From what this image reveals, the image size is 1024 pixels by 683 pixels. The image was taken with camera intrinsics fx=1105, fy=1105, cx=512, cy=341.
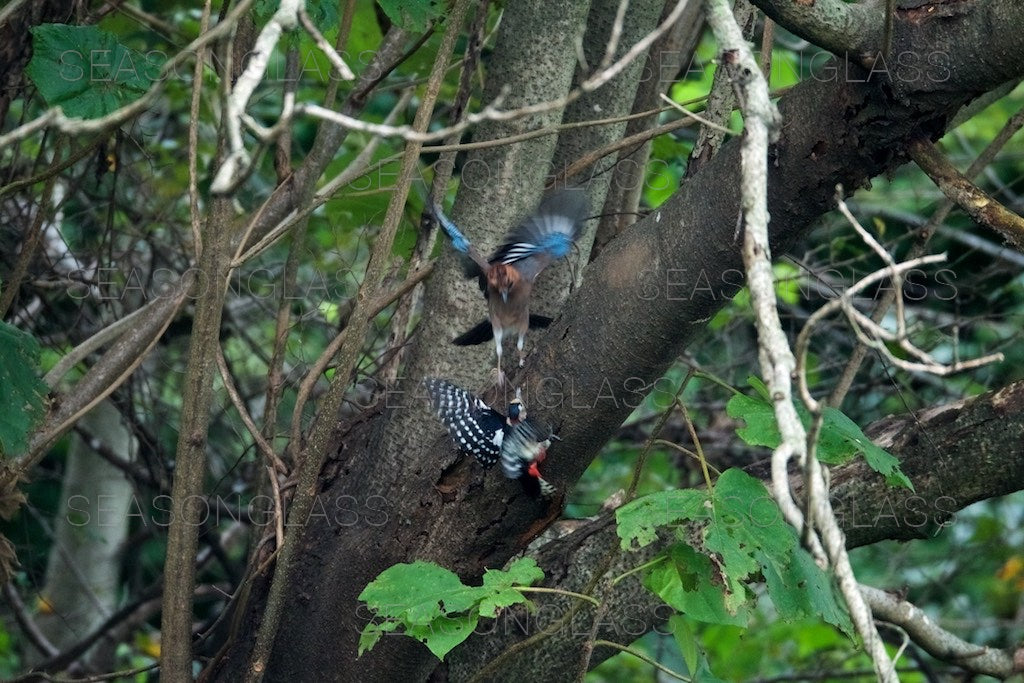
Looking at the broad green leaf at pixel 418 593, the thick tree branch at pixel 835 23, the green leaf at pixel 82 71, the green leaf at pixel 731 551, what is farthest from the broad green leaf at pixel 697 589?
the green leaf at pixel 82 71

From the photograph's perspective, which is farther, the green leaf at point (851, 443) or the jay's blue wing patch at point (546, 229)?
the jay's blue wing patch at point (546, 229)

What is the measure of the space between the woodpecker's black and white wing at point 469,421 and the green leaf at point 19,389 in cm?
88

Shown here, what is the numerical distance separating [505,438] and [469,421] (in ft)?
0.51

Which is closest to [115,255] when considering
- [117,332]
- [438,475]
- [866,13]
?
[117,332]

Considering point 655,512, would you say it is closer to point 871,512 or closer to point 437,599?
point 437,599

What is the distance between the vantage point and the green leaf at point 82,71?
2.56m

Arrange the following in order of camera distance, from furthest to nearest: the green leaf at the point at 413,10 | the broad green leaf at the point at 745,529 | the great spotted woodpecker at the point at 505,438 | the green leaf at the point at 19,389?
the green leaf at the point at 413,10, the green leaf at the point at 19,389, the great spotted woodpecker at the point at 505,438, the broad green leaf at the point at 745,529

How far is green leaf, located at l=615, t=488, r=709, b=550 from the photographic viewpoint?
6.70 ft

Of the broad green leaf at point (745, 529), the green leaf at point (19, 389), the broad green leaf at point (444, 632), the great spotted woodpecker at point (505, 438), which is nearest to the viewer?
the broad green leaf at point (745, 529)

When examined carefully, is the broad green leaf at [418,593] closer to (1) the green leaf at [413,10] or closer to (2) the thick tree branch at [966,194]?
(2) the thick tree branch at [966,194]

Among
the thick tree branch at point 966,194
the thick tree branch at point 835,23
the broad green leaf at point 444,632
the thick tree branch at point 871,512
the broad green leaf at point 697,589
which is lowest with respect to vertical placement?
the thick tree branch at point 871,512

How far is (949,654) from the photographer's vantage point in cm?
317

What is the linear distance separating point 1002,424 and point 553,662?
117 centimetres

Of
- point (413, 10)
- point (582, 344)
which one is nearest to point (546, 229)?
point (582, 344)
